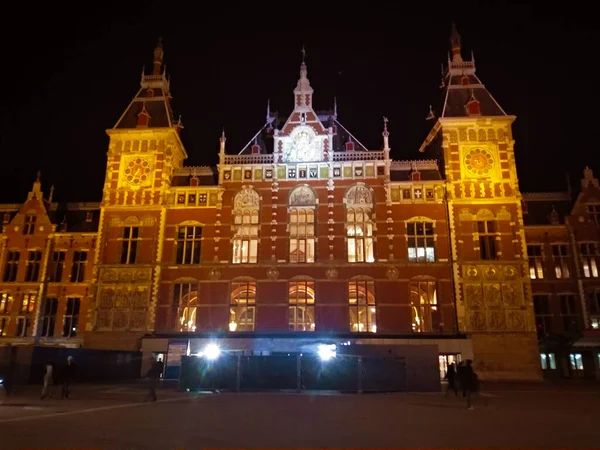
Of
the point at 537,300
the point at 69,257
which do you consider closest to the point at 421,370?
the point at 537,300

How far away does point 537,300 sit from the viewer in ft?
131

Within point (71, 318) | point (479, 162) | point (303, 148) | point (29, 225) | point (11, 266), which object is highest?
point (303, 148)

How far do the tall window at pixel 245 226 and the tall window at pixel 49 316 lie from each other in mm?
16979

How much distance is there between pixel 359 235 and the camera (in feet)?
119

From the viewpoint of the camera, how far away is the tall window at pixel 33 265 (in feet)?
136

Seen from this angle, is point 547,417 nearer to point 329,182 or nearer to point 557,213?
point 329,182

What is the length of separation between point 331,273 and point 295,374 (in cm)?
1431

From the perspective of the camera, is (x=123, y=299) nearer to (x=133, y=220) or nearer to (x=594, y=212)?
(x=133, y=220)

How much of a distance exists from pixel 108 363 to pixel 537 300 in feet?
107

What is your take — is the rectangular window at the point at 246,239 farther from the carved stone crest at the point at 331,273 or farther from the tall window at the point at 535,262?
the tall window at the point at 535,262

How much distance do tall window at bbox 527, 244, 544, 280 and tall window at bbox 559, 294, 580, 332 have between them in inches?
94.4

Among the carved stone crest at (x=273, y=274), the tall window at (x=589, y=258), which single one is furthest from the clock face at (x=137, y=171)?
the tall window at (x=589, y=258)

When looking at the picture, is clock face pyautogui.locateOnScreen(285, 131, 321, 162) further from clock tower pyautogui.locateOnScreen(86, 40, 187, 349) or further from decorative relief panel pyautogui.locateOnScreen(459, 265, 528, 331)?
decorative relief panel pyautogui.locateOnScreen(459, 265, 528, 331)

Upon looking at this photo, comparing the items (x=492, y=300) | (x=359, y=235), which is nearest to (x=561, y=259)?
(x=492, y=300)
